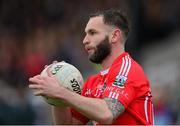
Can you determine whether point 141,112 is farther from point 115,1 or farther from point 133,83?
point 115,1

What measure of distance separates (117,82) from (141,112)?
36cm

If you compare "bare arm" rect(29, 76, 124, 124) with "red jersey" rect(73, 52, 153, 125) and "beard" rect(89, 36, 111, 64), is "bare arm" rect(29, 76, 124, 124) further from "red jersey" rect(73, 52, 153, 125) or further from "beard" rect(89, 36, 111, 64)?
"beard" rect(89, 36, 111, 64)

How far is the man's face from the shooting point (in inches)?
213

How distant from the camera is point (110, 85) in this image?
17.1ft

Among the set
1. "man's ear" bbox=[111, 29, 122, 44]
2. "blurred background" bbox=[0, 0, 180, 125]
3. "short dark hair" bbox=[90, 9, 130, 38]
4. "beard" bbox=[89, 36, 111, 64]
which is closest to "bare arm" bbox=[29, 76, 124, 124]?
"beard" bbox=[89, 36, 111, 64]

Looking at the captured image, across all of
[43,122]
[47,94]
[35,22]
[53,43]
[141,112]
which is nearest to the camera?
[47,94]

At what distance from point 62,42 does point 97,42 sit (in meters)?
7.34

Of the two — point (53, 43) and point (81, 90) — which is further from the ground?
point (53, 43)

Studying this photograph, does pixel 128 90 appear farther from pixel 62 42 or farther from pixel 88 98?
pixel 62 42

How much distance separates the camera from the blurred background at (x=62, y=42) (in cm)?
1102

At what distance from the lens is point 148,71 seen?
1213 centimetres

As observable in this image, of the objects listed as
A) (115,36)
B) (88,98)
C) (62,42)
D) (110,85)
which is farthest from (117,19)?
(62,42)

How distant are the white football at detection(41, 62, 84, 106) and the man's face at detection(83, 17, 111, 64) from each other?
0.22 metres

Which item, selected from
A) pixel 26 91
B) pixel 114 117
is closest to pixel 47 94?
pixel 114 117
